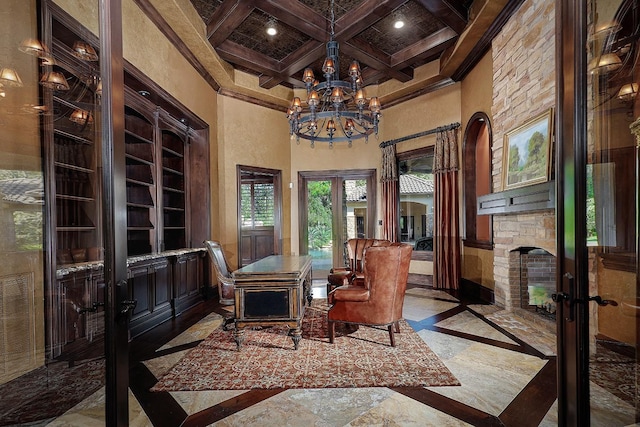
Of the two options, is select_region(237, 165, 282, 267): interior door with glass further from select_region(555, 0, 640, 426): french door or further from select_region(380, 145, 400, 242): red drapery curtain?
select_region(555, 0, 640, 426): french door

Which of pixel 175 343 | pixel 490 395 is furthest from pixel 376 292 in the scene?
pixel 175 343

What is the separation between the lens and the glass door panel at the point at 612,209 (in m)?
1.24

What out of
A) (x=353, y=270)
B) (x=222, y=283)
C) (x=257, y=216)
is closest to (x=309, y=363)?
(x=222, y=283)

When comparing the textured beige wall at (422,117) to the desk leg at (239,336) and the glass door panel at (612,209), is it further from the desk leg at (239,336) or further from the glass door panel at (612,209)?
the desk leg at (239,336)

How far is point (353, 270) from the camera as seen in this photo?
452cm

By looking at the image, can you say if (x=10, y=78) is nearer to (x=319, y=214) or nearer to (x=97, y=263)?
(x=97, y=263)

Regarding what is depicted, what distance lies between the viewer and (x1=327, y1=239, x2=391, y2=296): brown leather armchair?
4074mm

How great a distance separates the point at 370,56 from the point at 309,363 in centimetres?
464

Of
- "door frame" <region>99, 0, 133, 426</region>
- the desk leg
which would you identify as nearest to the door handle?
"door frame" <region>99, 0, 133, 426</region>

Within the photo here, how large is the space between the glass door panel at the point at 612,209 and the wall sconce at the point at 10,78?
116 inches

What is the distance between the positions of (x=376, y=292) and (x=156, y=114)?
3.59 m

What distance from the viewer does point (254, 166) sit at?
606 centimetres

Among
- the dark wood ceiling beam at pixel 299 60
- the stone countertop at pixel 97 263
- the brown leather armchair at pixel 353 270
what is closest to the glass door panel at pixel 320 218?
the brown leather armchair at pixel 353 270

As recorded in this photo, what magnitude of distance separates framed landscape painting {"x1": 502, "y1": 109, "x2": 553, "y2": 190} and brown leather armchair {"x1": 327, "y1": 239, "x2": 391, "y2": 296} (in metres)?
1.67
